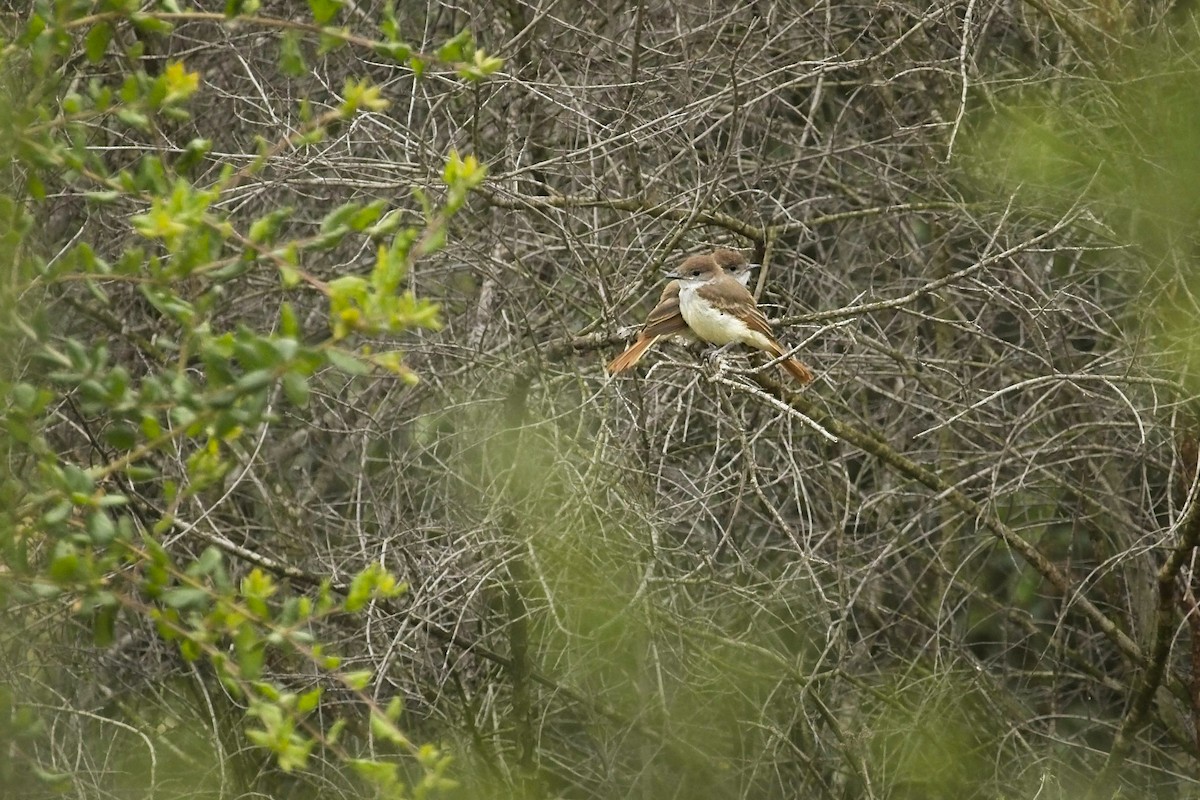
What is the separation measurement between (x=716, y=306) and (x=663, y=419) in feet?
1.87

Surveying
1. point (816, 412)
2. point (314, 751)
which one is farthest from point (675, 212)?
point (314, 751)

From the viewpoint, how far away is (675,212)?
18.1 ft

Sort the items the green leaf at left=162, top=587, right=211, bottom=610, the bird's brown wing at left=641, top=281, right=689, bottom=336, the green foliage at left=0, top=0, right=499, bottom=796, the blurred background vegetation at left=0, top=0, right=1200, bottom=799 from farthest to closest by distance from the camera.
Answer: the bird's brown wing at left=641, top=281, right=689, bottom=336 < the blurred background vegetation at left=0, top=0, right=1200, bottom=799 < the green leaf at left=162, top=587, right=211, bottom=610 < the green foliage at left=0, top=0, right=499, bottom=796

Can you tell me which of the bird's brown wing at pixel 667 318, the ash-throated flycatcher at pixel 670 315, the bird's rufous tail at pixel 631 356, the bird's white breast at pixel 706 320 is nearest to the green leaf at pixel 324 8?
the bird's rufous tail at pixel 631 356

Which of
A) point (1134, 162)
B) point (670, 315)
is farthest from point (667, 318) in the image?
point (1134, 162)

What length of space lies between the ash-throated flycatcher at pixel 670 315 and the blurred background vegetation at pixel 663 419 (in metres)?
0.12

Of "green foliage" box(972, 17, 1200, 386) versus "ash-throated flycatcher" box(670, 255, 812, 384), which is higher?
"green foliage" box(972, 17, 1200, 386)

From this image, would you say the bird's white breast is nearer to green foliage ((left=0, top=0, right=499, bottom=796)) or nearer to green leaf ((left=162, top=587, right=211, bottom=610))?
green foliage ((left=0, top=0, right=499, bottom=796))

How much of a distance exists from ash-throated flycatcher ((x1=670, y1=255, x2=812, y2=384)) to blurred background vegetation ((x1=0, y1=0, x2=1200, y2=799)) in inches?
5.5

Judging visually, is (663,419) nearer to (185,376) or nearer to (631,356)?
(631,356)

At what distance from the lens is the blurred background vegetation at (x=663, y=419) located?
5.36 m

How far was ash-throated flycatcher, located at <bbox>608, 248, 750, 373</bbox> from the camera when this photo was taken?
580 centimetres

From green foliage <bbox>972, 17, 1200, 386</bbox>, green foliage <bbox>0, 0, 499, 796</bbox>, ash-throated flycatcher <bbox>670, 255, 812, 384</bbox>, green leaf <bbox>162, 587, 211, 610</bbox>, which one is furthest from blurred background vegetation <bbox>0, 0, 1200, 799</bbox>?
green leaf <bbox>162, 587, 211, 610</bbox>

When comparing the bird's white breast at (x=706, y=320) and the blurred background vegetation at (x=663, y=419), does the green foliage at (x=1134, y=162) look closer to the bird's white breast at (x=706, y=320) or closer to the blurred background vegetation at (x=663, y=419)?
the blurred background vegetation at (x=663, y=419)
